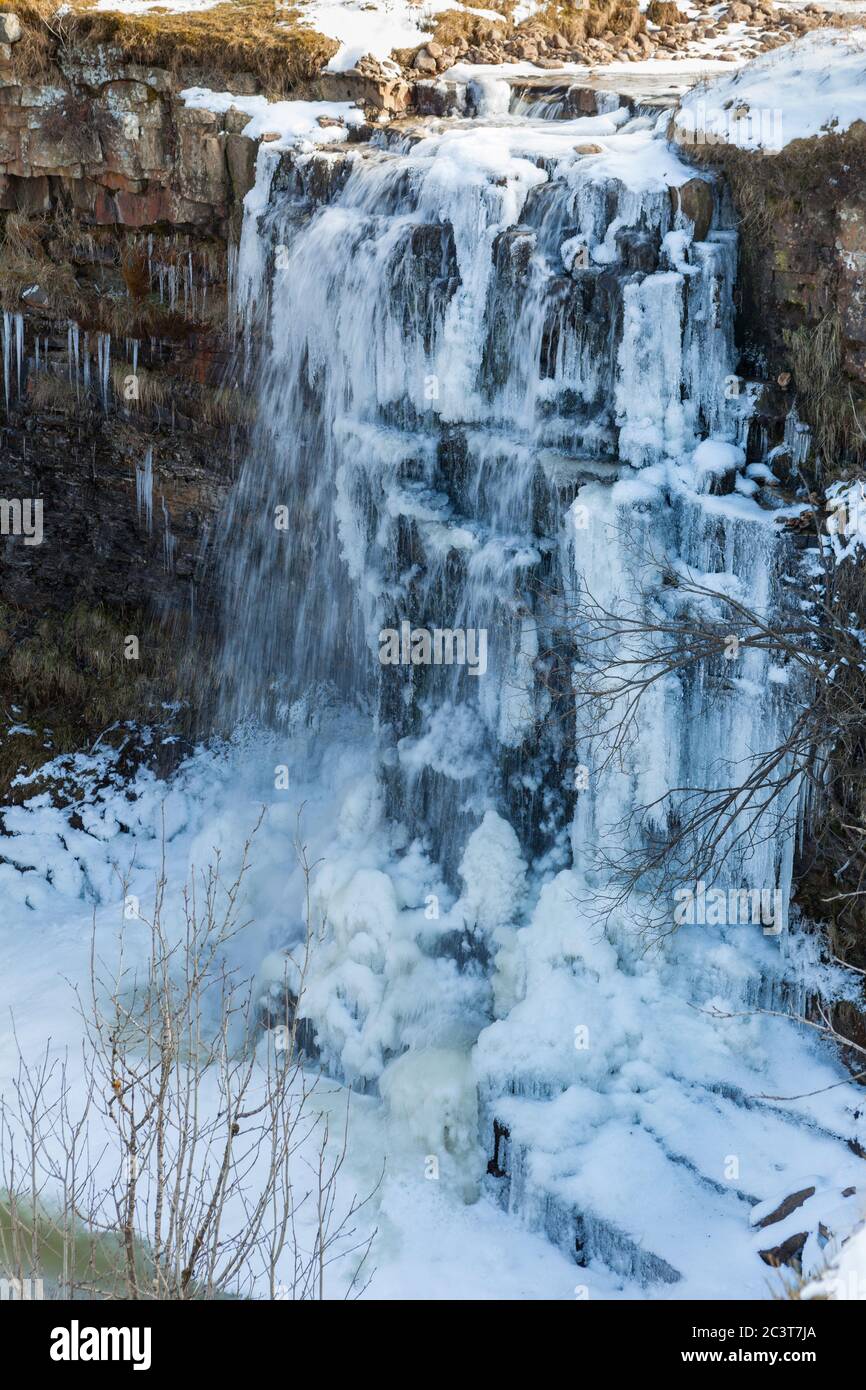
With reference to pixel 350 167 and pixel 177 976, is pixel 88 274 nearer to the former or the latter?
pixel 350 167

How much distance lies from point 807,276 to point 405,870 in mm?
5475

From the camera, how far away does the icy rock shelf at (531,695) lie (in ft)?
29.2

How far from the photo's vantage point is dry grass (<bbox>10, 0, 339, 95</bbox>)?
13.2m

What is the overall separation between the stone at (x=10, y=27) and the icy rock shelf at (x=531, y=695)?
3049mm

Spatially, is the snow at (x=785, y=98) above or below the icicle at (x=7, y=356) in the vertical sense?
above

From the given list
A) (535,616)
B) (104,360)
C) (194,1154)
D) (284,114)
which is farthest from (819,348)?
(104,360)

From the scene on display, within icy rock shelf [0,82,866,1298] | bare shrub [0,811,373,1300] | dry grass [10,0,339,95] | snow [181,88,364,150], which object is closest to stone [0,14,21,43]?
dry grass [10,0,339,95]

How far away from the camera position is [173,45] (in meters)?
13.2

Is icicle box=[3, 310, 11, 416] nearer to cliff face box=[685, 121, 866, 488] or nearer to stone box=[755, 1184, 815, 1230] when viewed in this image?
cliff face box=[685, 121, 866, 488]

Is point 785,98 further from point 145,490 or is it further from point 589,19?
point 145,490

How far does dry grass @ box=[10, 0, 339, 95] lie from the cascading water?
1.57 m

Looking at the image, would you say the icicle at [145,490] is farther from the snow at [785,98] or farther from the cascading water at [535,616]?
the snow at [785,98]

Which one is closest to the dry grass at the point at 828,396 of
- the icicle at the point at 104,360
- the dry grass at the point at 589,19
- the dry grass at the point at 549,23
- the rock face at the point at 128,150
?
the rock face at the point at 128,150

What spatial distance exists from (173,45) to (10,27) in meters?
1.62
